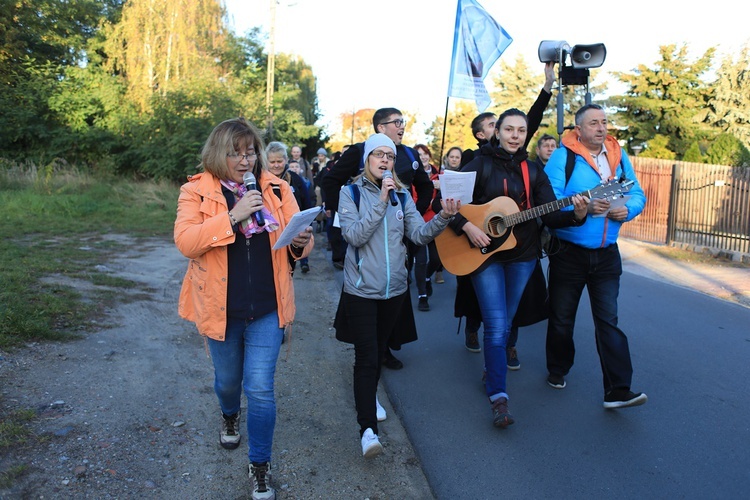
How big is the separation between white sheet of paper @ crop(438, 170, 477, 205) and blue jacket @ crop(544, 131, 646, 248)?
1.02m

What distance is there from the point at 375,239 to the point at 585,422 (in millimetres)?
1980

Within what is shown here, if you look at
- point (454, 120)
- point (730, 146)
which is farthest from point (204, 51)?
point (454, 120)

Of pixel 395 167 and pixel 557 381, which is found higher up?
pixel 395 167

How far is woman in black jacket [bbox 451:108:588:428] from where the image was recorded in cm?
410

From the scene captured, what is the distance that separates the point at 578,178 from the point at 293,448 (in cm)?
268

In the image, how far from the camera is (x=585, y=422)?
13.4 ft

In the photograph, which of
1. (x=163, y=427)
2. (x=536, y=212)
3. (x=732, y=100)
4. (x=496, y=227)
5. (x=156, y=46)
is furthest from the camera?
(x=732, y=100)

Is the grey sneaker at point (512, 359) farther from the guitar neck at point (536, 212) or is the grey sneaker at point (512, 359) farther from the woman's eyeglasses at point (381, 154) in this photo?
the woman's eyeglasses at point (381, 154)

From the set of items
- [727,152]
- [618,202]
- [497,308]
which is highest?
[727,152]

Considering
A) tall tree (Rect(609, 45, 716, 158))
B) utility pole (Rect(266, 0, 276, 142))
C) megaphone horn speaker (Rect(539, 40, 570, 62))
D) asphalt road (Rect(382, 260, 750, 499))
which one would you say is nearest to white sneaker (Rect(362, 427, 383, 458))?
asphalt road (Rect(382, 260, 750, 499))

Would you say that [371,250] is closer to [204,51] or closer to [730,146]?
[730,146]

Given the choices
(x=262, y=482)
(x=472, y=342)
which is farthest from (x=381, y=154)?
(x=472, y=342)

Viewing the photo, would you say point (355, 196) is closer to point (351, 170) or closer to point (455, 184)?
point (455, 184)

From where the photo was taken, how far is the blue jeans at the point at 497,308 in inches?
160
